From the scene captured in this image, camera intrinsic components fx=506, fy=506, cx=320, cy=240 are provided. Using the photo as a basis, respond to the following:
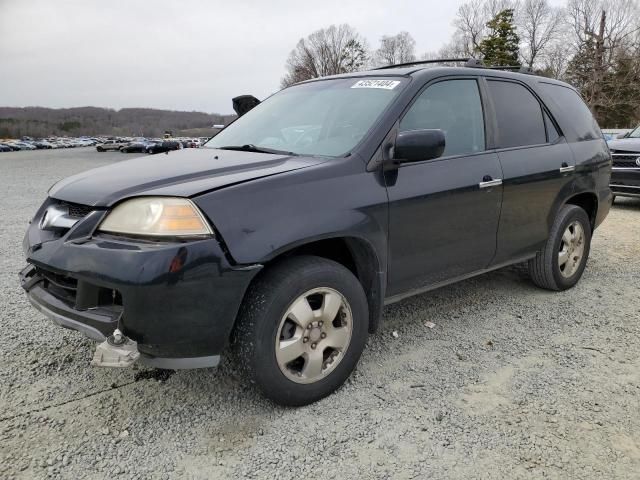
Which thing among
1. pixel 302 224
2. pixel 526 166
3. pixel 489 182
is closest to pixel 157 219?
pixel 302 224

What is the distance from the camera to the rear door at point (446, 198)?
290 centimetres

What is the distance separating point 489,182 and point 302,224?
5.11 feet

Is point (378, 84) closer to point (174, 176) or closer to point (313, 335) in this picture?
point (174, 176)

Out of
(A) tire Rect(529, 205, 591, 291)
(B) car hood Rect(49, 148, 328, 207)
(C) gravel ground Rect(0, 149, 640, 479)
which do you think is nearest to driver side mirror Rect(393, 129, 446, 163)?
(B) car hood Rect(49, 148, 328, 207)

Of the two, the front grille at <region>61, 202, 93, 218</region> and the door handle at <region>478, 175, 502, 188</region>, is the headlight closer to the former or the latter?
the front grille at <region>61, 202, 93, 218</region>

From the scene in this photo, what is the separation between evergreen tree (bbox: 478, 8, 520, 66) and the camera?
50.8 meters

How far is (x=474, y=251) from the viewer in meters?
3.38

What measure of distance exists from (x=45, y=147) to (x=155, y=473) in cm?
9011

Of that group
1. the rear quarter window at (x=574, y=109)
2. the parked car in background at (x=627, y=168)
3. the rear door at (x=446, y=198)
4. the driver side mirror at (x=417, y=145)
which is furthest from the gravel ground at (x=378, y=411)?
the parked car in background at (x=627, y=168)

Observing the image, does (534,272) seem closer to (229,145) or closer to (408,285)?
(408,285)

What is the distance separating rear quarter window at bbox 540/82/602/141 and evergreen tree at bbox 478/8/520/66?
50641mm

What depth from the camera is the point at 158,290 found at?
6.88ft

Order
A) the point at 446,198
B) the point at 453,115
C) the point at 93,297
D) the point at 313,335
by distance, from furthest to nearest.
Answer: the point at 453,115 < the point at 446,198 < the point at 313,335 < the point at 93,297

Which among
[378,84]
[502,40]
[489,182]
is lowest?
[489,182]
